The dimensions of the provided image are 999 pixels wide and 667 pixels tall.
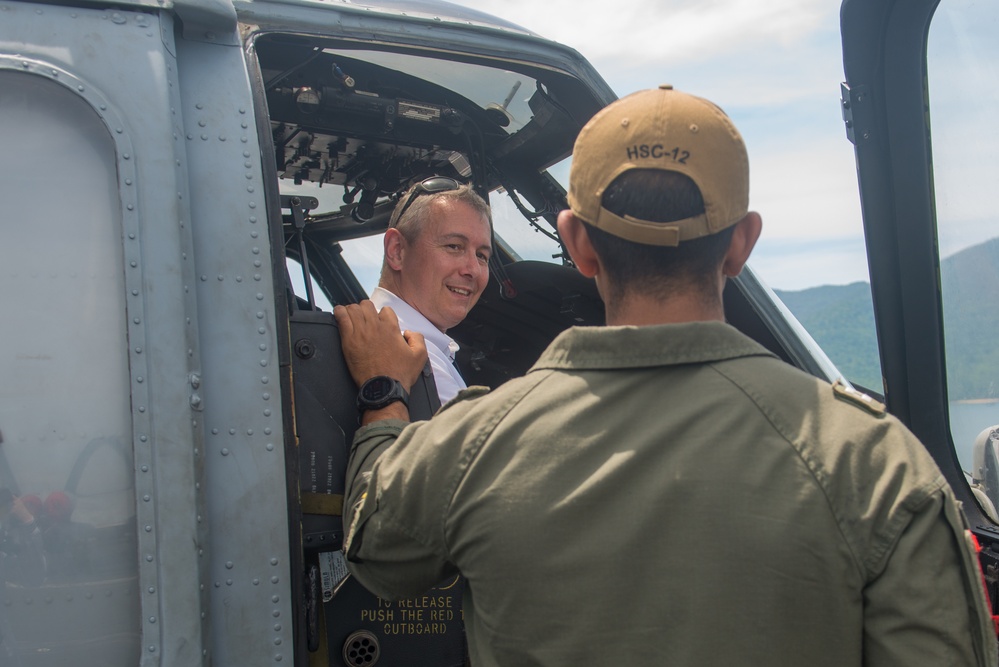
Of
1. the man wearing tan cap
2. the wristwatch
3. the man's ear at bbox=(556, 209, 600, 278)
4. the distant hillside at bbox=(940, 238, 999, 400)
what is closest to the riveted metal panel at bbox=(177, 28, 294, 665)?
the wristwatch

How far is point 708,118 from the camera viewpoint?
1.12 m

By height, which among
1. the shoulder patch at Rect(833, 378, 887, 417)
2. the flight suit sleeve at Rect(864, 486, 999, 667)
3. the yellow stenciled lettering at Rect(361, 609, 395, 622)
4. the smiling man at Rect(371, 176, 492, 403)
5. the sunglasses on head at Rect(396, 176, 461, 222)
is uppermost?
the sunglasses on head at Rect(396, 176, 461, 222)

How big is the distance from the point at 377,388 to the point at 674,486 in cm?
95

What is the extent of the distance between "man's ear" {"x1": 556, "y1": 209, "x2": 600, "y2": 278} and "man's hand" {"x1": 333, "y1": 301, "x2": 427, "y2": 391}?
802 mm

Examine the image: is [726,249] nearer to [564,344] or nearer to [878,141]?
[564,344]

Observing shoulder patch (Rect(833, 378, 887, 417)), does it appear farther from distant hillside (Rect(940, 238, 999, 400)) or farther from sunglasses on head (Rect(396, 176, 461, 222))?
sunglasses on head (Rect(396, 176, 461, 222))

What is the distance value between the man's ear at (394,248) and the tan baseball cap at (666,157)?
4.96 ft

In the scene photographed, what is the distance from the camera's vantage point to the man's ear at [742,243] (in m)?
1.17

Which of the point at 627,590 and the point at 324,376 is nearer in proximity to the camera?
the point at 627,590

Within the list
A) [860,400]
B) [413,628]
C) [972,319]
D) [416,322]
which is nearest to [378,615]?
[413,628]

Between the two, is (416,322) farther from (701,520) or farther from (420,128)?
(701,520)

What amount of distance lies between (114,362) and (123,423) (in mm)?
107

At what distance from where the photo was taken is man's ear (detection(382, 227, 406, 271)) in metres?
2.61

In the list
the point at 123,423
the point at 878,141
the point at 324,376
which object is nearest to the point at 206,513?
the point at 123,423
